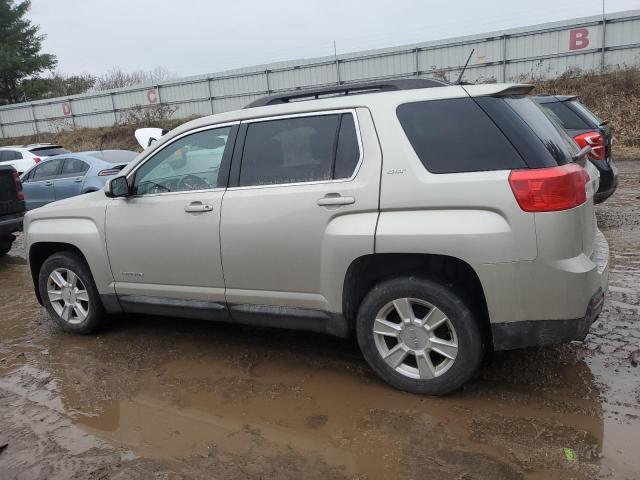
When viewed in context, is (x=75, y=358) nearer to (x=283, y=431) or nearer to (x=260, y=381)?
(x=260, y=381)

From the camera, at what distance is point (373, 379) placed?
12.1ft

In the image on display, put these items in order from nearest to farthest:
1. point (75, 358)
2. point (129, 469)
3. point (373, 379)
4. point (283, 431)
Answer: point (129, 469) → point (283, 431) → point (373, 379) → point (75, 358)

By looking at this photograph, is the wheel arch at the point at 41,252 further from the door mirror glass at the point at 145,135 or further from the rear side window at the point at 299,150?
the door mirror glass at the point at 145,135

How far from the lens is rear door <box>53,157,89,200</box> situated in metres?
10.9

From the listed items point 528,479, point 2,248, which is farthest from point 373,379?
point 2,248

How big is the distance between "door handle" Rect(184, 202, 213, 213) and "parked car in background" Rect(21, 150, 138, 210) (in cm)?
719

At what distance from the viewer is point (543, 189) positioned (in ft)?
9.62

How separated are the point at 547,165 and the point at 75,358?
3804 millimetres

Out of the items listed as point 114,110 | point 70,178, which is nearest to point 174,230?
point 70,178

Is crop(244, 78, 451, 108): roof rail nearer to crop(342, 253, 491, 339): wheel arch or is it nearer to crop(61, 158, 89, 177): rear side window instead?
crop(342, 253, 491, 339): wheel arch

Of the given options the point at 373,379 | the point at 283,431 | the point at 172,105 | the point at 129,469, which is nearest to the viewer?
the point at 129,469

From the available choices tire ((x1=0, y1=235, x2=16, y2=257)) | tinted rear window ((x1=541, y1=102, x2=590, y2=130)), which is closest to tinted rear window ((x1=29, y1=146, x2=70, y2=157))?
tire ((x1=0, y1=235, x2=16, y2=257))

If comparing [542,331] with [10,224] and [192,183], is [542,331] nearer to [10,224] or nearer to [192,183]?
[192,183]

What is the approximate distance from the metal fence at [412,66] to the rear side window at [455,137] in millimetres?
18243
